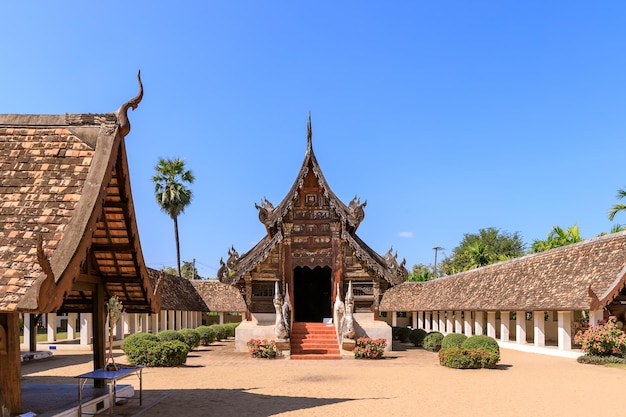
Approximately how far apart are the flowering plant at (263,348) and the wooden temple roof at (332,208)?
3152 millimetres

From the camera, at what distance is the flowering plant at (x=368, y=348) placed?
22.5 metres

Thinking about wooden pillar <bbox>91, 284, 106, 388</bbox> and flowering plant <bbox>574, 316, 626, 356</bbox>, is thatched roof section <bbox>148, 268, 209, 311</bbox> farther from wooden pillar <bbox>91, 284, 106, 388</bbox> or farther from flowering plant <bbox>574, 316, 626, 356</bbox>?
flowering plant <bbox>574, 316, 626, 356</bbox>

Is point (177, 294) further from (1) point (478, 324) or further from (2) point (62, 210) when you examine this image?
(2) point (62, 210)

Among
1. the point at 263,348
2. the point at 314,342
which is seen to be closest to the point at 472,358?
the point at 314,342

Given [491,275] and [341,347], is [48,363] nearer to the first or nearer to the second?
[341,347]

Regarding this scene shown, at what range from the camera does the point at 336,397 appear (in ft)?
43.5

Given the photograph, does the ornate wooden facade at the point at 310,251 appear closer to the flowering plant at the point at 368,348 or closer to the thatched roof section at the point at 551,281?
the flowering plant at the point at 368,348

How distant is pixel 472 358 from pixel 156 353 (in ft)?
36.2

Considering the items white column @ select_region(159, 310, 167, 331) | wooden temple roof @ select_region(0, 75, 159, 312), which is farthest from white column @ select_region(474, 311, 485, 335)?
wooden temple roof @ select_region(0, 75, 159, 312)

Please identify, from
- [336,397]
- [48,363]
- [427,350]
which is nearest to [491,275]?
[427,350]

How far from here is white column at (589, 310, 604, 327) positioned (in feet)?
69.6

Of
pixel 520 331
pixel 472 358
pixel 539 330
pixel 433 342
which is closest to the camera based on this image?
pixel 472 358

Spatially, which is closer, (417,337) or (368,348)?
(368,348)

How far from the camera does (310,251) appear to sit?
25500 millimetres
